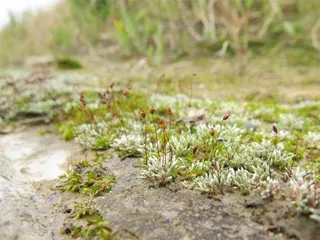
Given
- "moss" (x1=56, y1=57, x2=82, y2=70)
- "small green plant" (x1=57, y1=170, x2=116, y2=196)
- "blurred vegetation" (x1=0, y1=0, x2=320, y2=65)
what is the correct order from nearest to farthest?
"small green plant" (x1=57, y1=170, x2=116, y2=196), "blurred vegetation" (x1=0, y1=0, x2=320, y2=65), "moss" (x1=56, y1=57, x2=82, y2=70)

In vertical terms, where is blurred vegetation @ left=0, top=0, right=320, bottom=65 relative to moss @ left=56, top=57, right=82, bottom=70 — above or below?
above

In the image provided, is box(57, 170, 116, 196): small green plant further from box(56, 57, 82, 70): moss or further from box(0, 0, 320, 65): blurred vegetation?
box(56, 57, 82, 70): moss

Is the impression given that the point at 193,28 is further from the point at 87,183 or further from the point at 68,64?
the point at 87,183

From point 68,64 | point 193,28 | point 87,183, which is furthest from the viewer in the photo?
point 193,28

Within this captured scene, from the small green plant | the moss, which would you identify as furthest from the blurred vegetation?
the small green plant

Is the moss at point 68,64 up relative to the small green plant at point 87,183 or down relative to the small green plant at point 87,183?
up

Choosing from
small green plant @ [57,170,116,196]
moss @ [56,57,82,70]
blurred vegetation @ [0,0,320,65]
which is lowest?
small green plant @ [57,170,116,196]

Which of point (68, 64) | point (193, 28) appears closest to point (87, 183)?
point (68, 64)

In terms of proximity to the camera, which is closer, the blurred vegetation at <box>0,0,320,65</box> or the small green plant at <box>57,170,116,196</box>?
the small green plant at <box>57,170,116,196</box>

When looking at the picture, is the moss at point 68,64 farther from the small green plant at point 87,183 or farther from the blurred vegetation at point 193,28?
the small green plant at point 87,183

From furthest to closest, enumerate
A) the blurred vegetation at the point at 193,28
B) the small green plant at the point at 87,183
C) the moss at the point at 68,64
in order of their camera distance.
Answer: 1. the moss at the point at 68,64
2. the blurred vegetation at the point at 193,28
3. the small green plant at the point at 87,183

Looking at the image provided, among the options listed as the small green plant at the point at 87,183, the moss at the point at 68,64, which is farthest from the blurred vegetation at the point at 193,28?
the small green plant at the point at 87,183

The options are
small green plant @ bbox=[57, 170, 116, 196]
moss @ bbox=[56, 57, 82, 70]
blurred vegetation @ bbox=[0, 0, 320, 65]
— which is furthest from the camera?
moss @ bbox=[56, 57, 82, 70]
